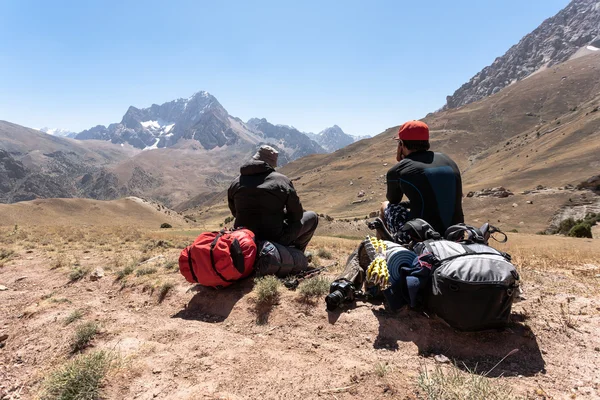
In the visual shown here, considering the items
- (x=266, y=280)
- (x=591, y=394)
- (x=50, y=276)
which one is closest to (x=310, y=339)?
(x=266, y=280)

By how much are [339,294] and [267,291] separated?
3.74ft

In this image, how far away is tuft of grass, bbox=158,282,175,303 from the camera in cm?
593

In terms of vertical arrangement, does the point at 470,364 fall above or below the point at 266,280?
below

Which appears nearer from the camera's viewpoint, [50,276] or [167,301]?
[167,301]

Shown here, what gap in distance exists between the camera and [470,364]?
10.5 feet

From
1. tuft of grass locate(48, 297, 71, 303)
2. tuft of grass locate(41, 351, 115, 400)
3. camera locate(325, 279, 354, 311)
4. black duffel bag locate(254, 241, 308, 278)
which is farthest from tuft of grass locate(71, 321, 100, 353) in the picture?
camera locate(325, 279, 354, 311)

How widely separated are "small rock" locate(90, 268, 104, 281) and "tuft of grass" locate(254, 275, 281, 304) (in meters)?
4.64

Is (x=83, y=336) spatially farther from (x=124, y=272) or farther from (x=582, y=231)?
(x=582, y=231)

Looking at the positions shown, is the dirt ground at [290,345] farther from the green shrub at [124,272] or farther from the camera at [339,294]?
the green shrub at [124,272]

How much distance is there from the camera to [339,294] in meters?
4.27

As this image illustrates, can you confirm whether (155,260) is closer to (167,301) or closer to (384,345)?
(167,301)

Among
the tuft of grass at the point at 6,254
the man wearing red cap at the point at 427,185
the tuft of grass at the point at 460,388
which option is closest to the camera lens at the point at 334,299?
the man wearing red cap at the point at 427,185

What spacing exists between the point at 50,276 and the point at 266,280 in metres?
6.24

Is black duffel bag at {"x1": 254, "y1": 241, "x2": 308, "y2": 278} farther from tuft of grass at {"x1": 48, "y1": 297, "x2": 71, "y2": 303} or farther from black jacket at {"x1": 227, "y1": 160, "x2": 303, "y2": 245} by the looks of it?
tuft of grass at {"x1": 48, "y1": 297, "x2": 71, "y2": 303}
